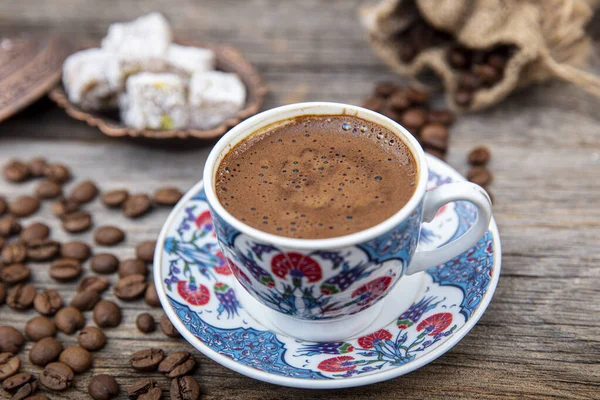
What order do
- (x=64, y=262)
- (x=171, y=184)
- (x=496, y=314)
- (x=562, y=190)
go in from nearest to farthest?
(x=496, y=314) → (x=64, y=262) → (x=562, y=190) → (x=171, y=184)

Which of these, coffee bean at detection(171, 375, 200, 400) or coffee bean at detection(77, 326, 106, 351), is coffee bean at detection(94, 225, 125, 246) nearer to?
coffee bean at detection(77, 326, 106, 351)

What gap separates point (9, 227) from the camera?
5.31 ft

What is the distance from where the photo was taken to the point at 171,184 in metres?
1.79

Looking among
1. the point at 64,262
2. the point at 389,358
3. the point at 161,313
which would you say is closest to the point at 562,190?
the point at 389,358

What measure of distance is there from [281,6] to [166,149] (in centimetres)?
106

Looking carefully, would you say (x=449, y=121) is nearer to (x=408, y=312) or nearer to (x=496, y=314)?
(x=496, y=314)

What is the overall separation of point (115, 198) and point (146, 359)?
0.62 metres

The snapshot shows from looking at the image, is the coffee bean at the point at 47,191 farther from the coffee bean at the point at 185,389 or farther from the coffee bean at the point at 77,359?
the coffee bean at the point at 185,389

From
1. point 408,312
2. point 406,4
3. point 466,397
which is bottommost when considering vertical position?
point 466,397

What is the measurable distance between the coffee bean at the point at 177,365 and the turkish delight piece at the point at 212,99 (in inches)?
33.9

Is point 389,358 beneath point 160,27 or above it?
beneath

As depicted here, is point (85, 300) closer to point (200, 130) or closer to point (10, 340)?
point (10, 340)

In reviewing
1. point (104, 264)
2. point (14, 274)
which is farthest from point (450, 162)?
point (14, 274)

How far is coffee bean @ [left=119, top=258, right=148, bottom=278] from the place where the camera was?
4.79 ft
